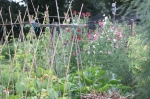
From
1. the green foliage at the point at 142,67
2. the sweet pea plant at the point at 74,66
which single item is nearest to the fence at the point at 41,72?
the sweet pea plant at the point at 74,66

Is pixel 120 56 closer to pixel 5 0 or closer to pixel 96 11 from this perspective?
pixel 5 0

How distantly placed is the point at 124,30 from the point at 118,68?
5.83 ft

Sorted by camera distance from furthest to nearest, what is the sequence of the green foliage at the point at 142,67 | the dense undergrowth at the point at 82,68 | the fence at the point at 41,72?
the green foliage at the point at 142,67 → the dense undergrowth at the point at 82,68 → the fence at the point at 41,72

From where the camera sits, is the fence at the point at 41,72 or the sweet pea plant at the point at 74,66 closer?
the fence at the point at 41,72

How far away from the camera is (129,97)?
5.56 meters

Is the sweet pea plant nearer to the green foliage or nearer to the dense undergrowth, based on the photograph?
the dense undergrowth

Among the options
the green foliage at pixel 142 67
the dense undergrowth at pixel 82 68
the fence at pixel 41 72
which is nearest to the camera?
the fence at pixel 41 72

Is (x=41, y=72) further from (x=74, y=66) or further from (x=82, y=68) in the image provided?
(x=74, y=66)

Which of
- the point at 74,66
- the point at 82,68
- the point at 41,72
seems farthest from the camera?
the point at 74,66

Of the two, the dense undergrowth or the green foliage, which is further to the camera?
the green foliage

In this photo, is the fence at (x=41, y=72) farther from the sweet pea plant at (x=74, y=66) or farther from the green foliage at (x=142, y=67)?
the green foliage at (x=142, y=67)

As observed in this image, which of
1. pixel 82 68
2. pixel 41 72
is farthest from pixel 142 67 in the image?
pixel 41 72

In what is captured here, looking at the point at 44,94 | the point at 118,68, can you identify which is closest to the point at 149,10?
the point at 44,94

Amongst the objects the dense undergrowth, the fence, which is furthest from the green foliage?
the fence
